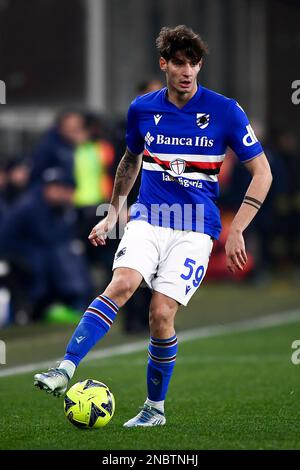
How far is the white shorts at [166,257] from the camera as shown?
7.45m

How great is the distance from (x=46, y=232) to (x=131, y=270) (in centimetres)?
758

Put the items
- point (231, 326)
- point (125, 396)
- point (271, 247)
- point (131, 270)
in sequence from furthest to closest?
point (271, 247), point (231, 326), point (125, 396), point (131, 270)

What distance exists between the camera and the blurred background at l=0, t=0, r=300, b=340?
1481 centimetres

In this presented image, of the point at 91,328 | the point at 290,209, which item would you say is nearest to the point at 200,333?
the point at 91,328

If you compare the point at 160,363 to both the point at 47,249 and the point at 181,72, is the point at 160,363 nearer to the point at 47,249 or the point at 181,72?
the point at 181,72

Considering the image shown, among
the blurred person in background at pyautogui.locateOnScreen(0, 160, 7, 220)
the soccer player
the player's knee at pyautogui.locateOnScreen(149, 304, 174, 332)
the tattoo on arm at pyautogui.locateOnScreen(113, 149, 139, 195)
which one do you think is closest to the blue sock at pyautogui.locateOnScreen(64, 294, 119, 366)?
the soccer player

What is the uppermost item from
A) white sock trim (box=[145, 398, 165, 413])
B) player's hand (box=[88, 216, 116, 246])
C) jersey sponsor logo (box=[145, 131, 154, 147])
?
jersey sponsor logo (box=[145, 131, 154, 147])

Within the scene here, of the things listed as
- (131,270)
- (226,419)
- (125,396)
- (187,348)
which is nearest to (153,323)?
(131,270)

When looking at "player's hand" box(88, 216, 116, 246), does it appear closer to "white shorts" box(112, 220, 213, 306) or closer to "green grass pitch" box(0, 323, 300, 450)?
"white shorts" box(112, 220, 213, 306)

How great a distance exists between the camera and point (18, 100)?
20.9 m

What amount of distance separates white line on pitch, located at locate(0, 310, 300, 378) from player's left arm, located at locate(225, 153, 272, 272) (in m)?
3.82

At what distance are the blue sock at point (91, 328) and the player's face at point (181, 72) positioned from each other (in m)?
1.28

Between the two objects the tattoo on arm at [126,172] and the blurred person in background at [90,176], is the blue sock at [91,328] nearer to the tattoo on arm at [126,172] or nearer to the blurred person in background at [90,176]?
the tattoo on arm at [126,172]
